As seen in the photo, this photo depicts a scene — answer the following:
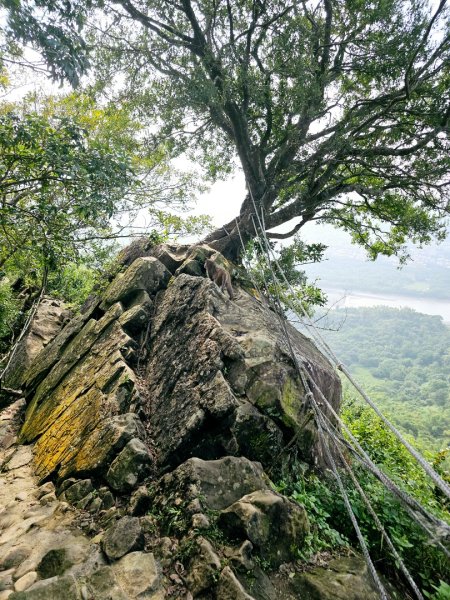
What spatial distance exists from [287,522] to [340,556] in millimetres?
751

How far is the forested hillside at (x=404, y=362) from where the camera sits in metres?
47.2

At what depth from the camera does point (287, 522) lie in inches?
140

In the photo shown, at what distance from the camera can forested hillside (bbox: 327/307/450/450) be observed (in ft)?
155

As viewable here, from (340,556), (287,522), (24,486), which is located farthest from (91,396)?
(340,556)

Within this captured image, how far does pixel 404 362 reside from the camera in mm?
95250

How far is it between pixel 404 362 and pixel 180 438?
10624 centimetres

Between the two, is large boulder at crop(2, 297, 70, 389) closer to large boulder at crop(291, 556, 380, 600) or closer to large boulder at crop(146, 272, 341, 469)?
large boulder at crop(146, 272, 341, 469)

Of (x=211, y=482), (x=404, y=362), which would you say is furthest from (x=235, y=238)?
(x=404, y=362)

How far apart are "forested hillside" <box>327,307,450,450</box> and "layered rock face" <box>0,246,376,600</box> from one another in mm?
38774

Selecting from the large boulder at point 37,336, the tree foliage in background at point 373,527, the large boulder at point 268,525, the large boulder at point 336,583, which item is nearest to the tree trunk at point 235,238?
the large boulder at point 37,336

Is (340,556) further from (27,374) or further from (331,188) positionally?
(331,188)

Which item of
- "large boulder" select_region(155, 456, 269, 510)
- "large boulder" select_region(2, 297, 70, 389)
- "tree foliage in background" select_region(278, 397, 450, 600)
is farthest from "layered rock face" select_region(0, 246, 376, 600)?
"large boulder" select_region(2, 297, 70, 389)

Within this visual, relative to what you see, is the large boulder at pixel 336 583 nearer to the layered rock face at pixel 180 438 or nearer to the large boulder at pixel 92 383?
the layered rock face at pixel 180 438

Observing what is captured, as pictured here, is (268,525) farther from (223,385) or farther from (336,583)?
(223,385)
